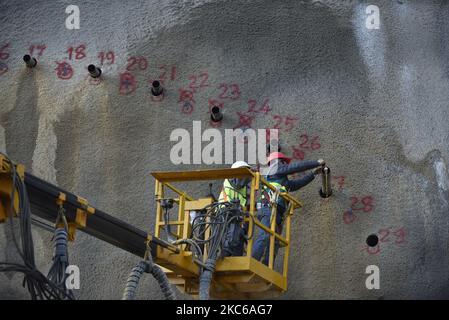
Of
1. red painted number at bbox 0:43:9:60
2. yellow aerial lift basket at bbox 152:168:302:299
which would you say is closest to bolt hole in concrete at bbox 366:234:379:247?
yellow aerial lift basket at bbox 152:168:302:299

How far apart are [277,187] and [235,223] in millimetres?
1088

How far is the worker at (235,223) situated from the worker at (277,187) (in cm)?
A: 35

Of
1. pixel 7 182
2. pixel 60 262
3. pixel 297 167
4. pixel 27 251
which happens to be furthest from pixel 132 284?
pixel 297 167

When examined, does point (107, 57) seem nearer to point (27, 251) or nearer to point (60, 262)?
point (60, 262)

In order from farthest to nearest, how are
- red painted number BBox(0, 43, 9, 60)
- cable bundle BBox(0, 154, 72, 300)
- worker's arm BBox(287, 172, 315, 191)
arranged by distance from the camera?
red painted number BBox(0, 43, 9, 60)
worker's arm BBox(287, 172, 315, 191)
cable bundle BBox(0, 154, 72, 300)

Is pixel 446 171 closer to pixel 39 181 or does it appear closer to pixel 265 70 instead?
pixel 265 70

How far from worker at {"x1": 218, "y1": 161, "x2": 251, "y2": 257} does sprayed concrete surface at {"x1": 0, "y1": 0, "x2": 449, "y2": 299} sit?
9.21 ft

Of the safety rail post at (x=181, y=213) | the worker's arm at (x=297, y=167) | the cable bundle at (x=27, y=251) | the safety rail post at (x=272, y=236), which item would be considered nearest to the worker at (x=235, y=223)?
the safety rail post at (x=272, y=236)

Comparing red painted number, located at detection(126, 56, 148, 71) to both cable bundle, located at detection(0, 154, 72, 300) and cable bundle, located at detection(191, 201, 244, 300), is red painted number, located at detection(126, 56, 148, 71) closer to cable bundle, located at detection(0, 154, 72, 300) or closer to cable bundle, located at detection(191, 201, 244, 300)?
cable bundle, located at detection(191, 201, 244, 300)

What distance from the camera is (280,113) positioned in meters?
14.6

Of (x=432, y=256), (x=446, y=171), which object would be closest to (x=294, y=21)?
(x=446, y=171)

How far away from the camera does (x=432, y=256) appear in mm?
13719

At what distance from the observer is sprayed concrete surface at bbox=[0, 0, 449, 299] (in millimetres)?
13789
